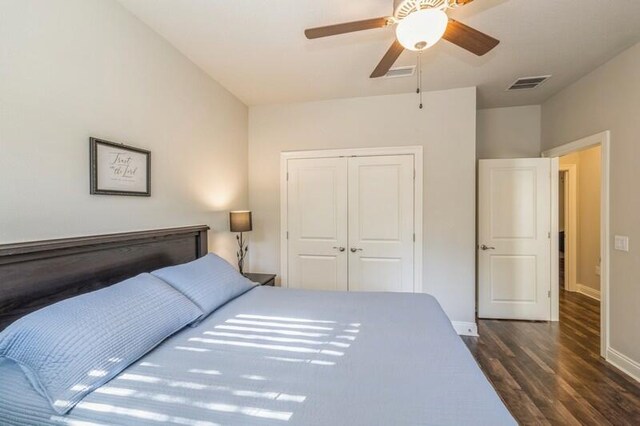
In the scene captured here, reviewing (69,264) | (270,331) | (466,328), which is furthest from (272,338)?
(466,328)

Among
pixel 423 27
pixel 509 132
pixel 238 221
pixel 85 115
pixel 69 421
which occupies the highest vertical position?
pixel 509 132

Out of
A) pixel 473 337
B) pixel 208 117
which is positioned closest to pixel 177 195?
pixel 208 117

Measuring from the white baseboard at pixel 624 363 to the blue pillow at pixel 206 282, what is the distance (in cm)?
313

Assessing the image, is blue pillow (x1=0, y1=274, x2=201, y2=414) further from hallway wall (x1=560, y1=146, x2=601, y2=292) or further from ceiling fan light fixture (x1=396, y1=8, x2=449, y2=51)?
hallway wall (x1=560, y1=146, x2=601, y2=292)

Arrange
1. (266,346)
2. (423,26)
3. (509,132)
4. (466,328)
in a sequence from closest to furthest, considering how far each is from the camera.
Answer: (266,346), (423,26), (466,328), (509,132)

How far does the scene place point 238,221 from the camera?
307cm

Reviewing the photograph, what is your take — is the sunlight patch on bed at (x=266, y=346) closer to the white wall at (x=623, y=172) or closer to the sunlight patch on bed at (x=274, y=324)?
the sunlight patch on bed at (x=274, y=324)

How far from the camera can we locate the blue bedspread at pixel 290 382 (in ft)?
2.99

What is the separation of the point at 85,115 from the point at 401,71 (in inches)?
102

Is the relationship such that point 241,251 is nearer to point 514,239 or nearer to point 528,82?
point 514,239

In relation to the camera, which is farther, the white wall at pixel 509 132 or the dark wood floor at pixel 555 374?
the white wall at pixel 509 132

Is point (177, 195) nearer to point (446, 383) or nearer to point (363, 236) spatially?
point (363, 236)

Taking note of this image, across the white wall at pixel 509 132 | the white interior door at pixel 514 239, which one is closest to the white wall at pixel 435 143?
the white interior door at pixel 514 239

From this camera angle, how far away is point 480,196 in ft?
12.1
